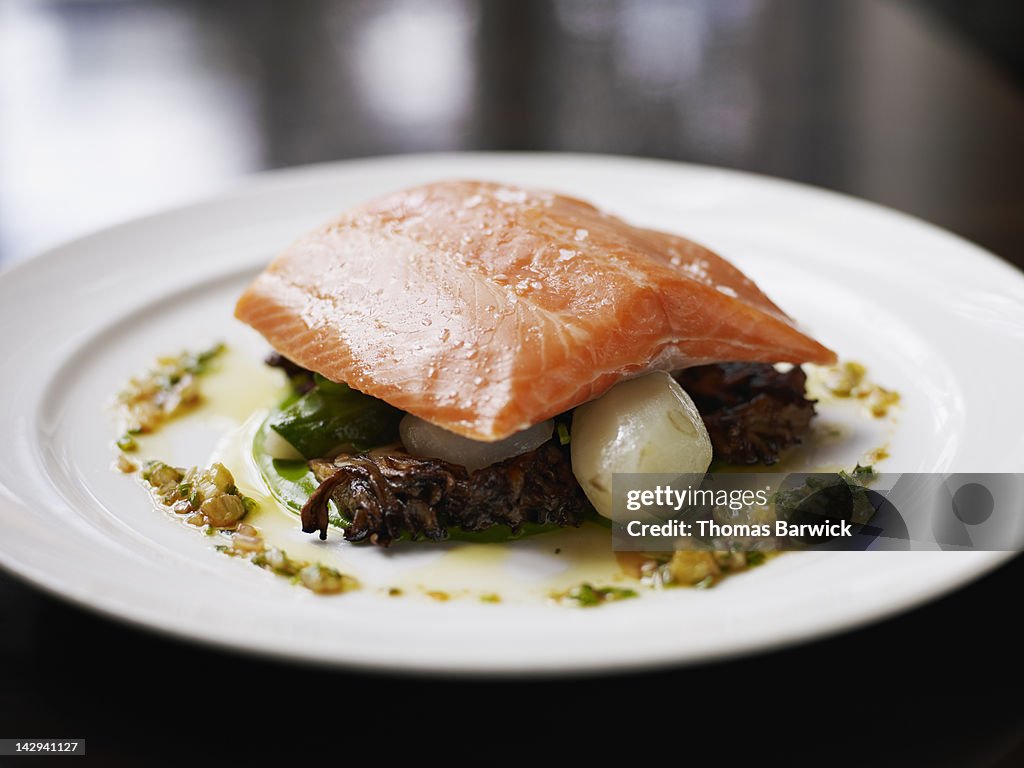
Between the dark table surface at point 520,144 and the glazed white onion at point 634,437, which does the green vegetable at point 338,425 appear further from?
the dark table surface at point 520,144

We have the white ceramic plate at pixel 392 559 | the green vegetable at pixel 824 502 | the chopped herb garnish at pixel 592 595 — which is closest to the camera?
the white ceramic plate at pixel 392 559

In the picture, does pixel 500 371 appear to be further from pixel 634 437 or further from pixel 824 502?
pixel 824 502

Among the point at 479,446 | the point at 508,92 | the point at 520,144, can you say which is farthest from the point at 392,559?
the point at 508,92

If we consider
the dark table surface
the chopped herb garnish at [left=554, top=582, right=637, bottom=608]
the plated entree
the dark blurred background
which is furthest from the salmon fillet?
the dark blurred background

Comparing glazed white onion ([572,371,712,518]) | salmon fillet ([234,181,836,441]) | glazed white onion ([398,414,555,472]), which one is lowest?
glazed white onion ([398,414,555,472])

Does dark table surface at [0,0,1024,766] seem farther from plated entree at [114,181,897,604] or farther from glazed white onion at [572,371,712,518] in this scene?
glazed white onion at [572,371,712,518]

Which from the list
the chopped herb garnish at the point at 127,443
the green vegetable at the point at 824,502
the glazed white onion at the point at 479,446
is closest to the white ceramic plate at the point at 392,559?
the chopped herb garnish at the point at 127,443
